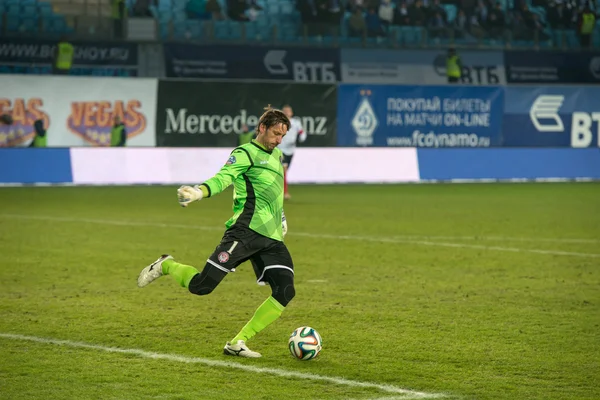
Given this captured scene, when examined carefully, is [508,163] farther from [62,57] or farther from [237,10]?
[62,57]

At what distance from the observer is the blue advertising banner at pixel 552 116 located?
3541 centimetres

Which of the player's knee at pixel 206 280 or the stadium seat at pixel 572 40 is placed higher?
the player's knee at pixel 206 280

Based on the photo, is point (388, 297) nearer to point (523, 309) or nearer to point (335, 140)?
point (523, 309)

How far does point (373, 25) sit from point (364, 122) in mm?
6959

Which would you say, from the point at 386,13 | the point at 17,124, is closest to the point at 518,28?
the point at 386,13

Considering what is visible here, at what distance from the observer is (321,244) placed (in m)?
16.5

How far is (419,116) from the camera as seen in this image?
34.3 metres

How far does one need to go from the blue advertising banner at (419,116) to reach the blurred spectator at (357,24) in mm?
5599

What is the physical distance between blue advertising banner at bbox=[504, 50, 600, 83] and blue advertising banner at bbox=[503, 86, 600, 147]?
5.59m

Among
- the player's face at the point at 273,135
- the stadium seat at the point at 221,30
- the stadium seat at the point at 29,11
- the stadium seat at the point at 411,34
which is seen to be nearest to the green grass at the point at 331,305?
the player's face at the point at 273,135

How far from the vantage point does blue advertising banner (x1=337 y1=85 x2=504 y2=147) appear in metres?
33.6

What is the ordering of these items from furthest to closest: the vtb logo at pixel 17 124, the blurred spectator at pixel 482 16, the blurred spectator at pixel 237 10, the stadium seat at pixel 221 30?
the blurred spectator at pixel 482 16 → the blurred spectator at pixel 237 10 → the stadium seat at pixel 221 30 → the vtb logo at pixel 17 124

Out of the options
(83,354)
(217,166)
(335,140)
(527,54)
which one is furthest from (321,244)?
(527,54)

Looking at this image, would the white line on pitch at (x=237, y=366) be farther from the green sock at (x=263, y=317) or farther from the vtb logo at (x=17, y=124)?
the vtb logo at (x=17, y=124)
